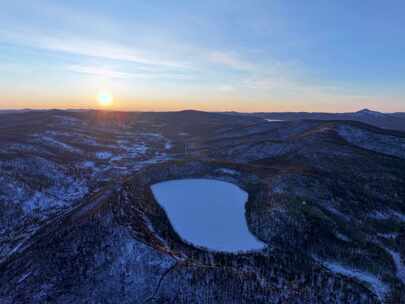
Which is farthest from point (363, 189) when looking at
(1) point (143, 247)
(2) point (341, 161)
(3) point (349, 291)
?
(1) point (143, 247)

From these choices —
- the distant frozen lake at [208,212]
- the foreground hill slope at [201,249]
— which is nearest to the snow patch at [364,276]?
the foreground hill slope at [201,249]

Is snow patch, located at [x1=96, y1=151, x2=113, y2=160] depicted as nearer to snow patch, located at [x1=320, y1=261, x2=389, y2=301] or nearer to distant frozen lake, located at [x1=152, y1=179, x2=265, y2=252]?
distant frozen lake, located at [x1=152, y1=179, x2=265, y2=252]

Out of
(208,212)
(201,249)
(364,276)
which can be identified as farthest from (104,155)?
(364,276)

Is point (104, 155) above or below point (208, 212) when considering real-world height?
below

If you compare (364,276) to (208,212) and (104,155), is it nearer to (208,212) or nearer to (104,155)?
(208,212)

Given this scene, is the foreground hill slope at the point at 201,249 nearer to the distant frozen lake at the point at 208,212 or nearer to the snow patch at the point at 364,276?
the snow patch at the point at 364,276

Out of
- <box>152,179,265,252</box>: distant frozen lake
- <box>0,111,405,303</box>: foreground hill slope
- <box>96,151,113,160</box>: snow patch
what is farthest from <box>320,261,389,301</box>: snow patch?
<box>96,151,113,160</box>: snow patch
